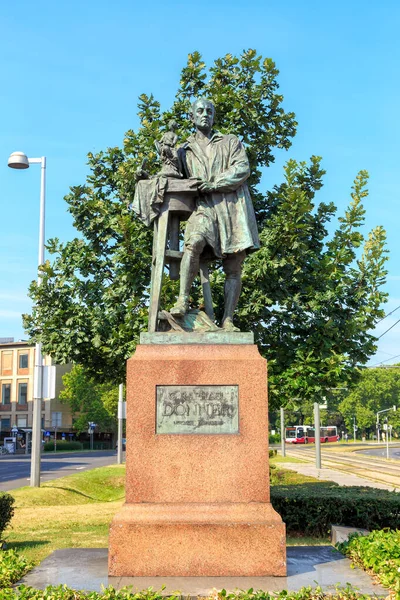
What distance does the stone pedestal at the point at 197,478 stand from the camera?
237 inches

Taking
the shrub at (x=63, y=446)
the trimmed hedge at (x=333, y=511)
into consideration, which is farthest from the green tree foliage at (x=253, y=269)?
the shrub at (x=63, y=446)

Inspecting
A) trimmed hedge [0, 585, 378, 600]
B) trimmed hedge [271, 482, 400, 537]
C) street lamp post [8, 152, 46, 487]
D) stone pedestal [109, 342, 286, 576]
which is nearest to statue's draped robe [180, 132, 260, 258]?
stone pedestal [109, 342, 286, 576]

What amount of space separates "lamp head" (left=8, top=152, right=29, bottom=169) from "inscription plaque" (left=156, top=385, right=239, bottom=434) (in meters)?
13.2

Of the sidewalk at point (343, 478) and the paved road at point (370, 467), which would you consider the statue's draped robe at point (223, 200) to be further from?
the paved road at point (370, 467)

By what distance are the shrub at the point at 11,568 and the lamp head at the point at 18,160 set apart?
44.2 feet

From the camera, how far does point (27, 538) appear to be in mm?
10523

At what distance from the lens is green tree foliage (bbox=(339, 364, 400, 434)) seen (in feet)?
316

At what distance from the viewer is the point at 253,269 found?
37.8 ft

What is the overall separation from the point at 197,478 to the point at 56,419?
2735 inches

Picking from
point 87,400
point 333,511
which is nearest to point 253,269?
point 333,511

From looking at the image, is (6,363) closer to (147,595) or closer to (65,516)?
(65,516)

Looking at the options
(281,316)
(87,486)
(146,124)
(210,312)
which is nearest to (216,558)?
(210,312)

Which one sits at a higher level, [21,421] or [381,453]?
[21,421]

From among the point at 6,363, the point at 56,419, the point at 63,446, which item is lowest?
the point at 63,446
